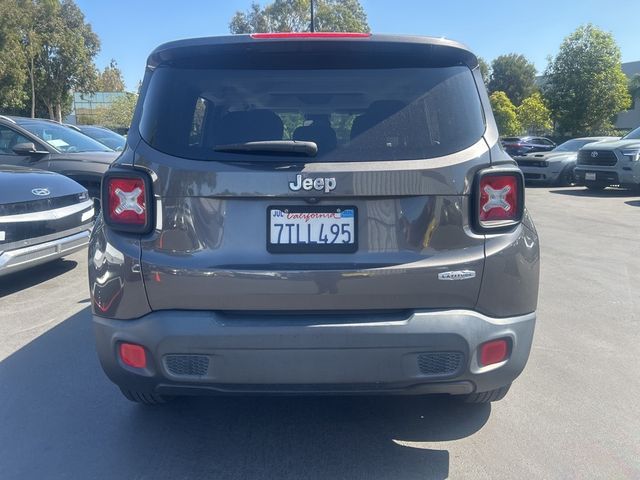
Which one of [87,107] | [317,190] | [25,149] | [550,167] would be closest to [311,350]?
[317,190]

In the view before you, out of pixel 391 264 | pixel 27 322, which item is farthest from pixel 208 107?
pixel 27 322

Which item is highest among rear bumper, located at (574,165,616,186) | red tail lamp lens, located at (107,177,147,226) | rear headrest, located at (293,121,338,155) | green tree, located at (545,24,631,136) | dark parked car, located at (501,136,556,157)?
green tree, located at (545,24,631,136)

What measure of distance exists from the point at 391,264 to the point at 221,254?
2.45 ft

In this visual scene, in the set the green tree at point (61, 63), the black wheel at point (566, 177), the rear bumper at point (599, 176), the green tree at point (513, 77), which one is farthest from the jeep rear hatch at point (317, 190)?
the green tree at point (513, 77)

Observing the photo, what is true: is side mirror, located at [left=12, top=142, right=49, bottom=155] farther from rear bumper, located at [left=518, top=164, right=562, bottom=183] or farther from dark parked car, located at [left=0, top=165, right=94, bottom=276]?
rear bumper, located at [left=518, top=164, right=562, bottom=183]

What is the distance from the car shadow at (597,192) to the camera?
16.3m

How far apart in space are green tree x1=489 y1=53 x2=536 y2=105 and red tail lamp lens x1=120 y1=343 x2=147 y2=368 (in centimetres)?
7016

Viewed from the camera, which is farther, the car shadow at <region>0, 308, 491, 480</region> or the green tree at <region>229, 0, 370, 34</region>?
the green tree at <region>229, 0, 370, 34</region>

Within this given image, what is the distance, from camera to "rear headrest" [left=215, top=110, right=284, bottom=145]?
2832 mm

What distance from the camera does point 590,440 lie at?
3365 mm

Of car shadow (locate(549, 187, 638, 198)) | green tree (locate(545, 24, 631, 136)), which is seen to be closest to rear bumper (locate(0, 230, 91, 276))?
car shadow (locate(549, 187, 638, 198))

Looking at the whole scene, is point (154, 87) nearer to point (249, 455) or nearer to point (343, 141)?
point (343, 141)

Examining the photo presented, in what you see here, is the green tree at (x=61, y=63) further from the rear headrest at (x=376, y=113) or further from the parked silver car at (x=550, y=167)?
the rear headrest at (x=376, y=113)

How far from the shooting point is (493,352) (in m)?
2.87
